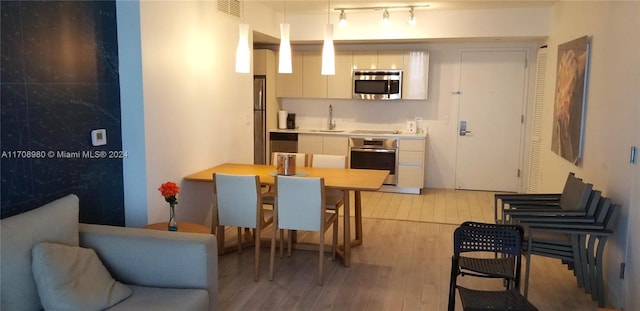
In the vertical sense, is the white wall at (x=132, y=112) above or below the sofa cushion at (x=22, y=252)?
above

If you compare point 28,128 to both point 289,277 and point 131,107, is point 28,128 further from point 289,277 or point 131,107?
point 289,277

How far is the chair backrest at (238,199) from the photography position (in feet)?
12.2

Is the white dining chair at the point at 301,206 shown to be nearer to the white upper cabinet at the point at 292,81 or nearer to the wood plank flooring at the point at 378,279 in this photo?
the wood plank flooring at the point at 378,279

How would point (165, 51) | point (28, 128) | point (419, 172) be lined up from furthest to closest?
point (419, 172) → point (165, 51) → point (28, 128)

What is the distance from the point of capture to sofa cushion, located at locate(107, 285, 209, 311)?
2318 millimetres

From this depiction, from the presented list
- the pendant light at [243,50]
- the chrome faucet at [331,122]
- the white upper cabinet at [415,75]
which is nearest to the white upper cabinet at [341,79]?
the chrome faucet at [331,122]

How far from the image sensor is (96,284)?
2.33m

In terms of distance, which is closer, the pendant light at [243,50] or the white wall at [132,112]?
the white wall at [132,112]

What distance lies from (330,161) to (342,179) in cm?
77

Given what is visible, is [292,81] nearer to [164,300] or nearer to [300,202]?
[300,202]

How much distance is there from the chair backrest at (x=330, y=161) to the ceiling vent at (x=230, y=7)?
5.61 feet

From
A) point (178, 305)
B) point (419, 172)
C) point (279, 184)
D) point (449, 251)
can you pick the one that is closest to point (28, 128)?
point (178, 305)

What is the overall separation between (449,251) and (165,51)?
9.98 feet

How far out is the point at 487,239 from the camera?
2742mm
